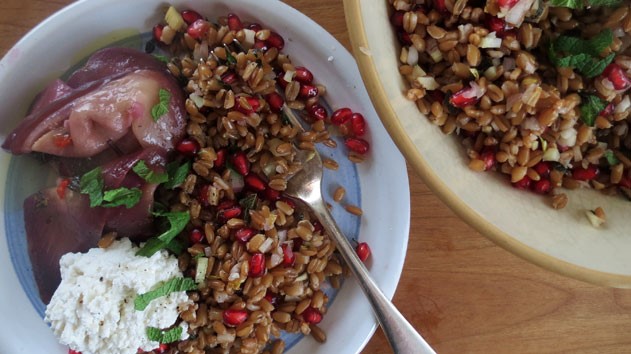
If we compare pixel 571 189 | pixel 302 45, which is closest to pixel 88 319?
pixel 302 45

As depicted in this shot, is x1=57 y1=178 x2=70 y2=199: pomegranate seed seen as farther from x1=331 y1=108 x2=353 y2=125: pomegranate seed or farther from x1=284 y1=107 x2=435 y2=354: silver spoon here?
x1=331 y1=108 x2=353 y2=125: pomegranate seed

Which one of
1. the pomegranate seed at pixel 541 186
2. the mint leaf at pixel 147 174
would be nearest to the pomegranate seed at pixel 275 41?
the mint leaf at pixel 147 174


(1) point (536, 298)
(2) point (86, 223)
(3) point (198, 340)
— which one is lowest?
(1) point (536, 298)

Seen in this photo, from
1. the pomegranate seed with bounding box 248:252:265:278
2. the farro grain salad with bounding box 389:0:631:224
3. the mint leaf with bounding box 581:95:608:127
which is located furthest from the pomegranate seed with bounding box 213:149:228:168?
the mint leaf with bounding box 581:95:608:127

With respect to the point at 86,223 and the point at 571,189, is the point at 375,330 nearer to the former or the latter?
the point at 571,189

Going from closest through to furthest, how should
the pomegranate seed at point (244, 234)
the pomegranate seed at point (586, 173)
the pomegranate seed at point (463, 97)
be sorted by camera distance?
1. the pomegranate seed at point (463, 97)
2. the pomegranate seed at point (586, 173)
3. the pomegranate seed at point (244, 234)

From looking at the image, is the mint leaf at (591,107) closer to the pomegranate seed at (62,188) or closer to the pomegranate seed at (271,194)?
the pomegranate seed at (271,194)

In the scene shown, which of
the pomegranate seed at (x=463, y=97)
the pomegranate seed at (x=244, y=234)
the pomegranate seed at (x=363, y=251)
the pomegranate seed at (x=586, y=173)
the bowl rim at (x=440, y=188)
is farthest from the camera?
the pomegranate seed at (x=363, y=251)
